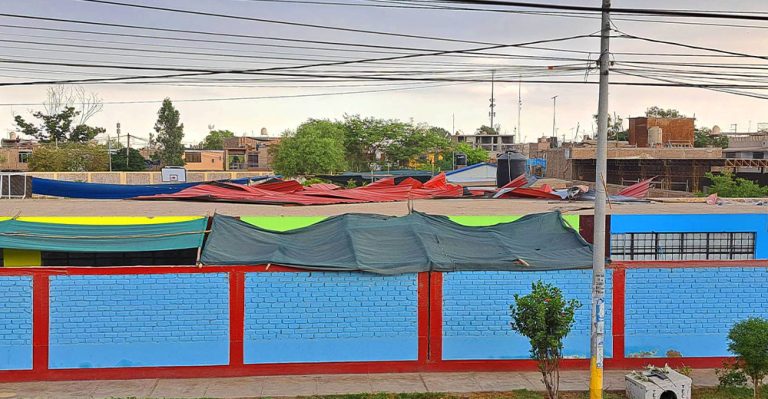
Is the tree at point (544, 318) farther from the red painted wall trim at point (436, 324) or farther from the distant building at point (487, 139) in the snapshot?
the distant building at point (487, 139)

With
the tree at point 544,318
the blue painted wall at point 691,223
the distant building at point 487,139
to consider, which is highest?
the distant building at point 487,139

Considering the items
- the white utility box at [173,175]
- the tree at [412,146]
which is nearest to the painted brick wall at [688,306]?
the white utility box at [173,175]

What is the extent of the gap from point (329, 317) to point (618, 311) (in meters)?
5.74

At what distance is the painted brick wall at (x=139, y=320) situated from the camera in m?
13.1

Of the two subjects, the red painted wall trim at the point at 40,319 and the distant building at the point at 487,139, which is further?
the distant building at the point at 487,139

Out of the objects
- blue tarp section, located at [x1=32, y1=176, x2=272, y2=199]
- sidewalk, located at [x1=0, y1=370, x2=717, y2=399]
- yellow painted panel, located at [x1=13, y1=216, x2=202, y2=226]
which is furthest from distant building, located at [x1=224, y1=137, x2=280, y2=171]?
sidewalk, located at [x1=0, y1=370, x2=717, y2=399]

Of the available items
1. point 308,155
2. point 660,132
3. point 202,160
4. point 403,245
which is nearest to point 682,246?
point 403,245

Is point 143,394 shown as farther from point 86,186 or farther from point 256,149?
point 256,149

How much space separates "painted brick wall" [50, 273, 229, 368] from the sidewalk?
451 millimetres

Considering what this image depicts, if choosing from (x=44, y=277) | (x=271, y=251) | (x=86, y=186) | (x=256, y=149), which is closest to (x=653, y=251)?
(x=271, y=251)

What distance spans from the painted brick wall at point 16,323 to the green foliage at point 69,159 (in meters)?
56.2

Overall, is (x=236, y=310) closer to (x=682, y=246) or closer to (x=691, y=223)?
(x=682, y=246)

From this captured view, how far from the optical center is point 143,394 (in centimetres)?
1228

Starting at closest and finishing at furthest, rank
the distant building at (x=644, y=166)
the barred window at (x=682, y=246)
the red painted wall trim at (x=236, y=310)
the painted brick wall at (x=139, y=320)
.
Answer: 1. the painted brick wall at (x=139, y=320)
2. the red painted wall trim at (x=236, y=310)
3. the barred window at (x=682, y=246)
4. the distant building at (x=644, y=166)
